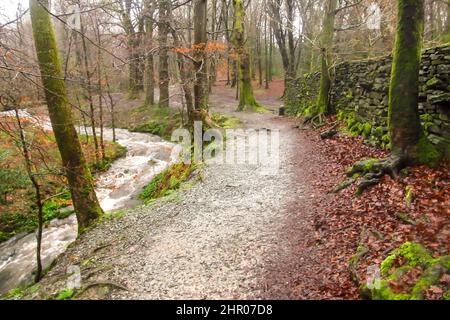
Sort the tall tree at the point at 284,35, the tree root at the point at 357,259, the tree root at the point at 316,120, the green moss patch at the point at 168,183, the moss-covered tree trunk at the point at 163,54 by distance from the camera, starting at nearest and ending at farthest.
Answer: the tree root at the point at 357,259 < the green moss patch at the point at 168,183 < the tree root at the point at 316,120 < the moss-covered tree trunk at the point at 163,54 < the tall tree at the point at 284,35

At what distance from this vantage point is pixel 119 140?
62.7ft

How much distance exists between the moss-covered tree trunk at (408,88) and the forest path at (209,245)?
220 centimetres

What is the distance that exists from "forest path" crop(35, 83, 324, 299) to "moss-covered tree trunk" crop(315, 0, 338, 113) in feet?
15.6

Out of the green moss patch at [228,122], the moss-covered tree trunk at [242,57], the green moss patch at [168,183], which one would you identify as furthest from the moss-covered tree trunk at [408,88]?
the moss-covered tree trunk at [242,57]

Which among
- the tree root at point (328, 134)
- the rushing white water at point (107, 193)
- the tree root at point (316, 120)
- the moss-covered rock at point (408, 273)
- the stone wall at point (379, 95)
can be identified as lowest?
the rushing white water at point (107, 193)

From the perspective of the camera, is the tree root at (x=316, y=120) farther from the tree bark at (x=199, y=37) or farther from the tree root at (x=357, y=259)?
the tree root at (x=357, y=259)

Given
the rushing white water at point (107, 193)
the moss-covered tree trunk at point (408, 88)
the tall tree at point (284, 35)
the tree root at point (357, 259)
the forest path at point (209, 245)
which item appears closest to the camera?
the tree root at point (357, 259)

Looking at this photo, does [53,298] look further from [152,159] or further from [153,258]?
[152,159]

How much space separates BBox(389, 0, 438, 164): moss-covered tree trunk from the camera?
18.4 feet

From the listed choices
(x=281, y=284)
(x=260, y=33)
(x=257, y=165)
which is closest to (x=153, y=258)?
(x=281, y=284)

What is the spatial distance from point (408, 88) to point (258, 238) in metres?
3.85

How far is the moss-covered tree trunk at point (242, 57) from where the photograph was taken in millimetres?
17766

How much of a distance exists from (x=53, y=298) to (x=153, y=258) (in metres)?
1.52

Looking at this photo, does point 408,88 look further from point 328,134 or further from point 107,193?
point 107,193
